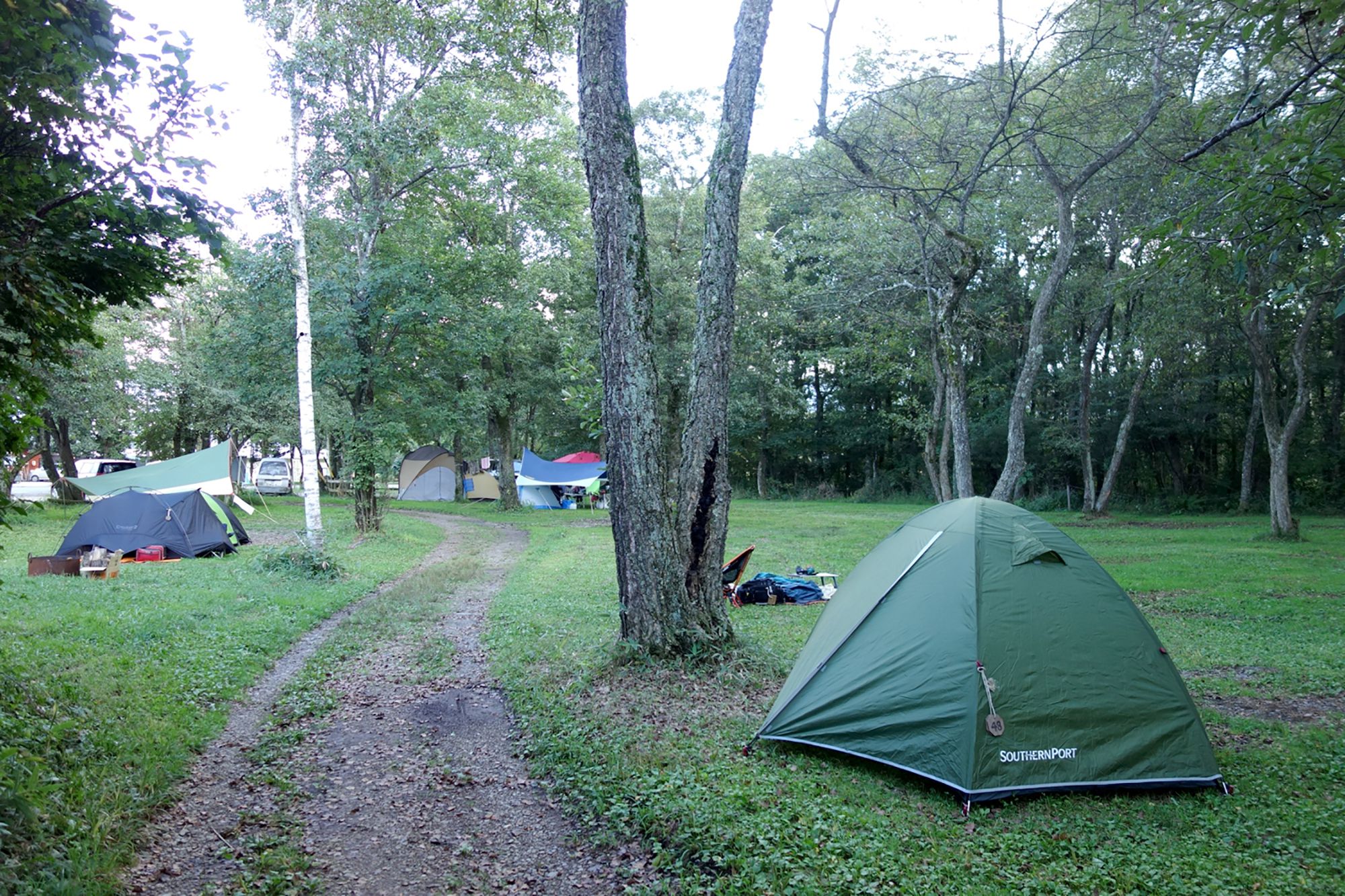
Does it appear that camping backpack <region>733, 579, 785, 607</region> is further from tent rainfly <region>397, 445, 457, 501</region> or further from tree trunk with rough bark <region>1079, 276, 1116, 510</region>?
tent rainfly <region>397, 445, 457, 501</region>

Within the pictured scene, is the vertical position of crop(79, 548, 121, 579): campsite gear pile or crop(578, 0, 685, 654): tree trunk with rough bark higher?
crop(578, 0, 685, 654): tree trunk with rough bark

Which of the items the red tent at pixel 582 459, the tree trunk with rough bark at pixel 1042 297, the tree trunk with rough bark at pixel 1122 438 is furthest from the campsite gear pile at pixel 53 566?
the tree trunk with rough bark at pixel 1122 438

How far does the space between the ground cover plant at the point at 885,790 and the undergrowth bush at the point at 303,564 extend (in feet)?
14.1

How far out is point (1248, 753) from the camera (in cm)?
514

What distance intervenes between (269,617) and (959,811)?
7.67 meters

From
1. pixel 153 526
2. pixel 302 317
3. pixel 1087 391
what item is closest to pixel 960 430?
pixel 302 317

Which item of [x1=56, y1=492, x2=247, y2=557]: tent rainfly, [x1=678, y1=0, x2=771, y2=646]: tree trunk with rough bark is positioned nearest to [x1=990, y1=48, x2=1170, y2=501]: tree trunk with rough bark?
[x1=678, y1=0, x2=771, y2=646]: tree trunk with rough bark

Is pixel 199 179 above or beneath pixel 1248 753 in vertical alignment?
above

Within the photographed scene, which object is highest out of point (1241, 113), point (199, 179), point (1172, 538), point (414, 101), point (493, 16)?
point (414, 101)

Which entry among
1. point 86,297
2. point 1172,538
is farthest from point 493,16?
point 1172,538

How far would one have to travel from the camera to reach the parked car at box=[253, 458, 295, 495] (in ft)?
112

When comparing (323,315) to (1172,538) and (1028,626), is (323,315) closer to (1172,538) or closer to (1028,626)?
(1028,626)

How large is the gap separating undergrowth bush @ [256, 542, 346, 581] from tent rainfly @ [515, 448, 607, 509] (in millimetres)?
17917

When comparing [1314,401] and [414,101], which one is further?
[1314,401]
